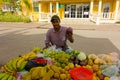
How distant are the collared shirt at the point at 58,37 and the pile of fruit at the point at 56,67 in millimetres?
713

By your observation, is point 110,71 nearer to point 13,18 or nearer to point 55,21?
point 55,21

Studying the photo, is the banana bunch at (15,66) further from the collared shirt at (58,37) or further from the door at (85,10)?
the door at (85,10)

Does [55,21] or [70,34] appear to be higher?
[55,21]

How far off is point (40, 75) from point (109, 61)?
4.80 feet

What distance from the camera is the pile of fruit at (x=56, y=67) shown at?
3020 millimetres

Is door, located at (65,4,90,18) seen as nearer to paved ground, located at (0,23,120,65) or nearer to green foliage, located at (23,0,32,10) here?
green foliage, located at (23,0,32,10)

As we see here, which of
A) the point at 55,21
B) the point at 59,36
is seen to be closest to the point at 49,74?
the point at 55,21

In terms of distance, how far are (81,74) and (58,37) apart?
1449mm

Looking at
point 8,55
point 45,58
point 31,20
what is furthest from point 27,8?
point 45,58

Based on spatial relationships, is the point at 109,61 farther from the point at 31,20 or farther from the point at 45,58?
the point at 31,20

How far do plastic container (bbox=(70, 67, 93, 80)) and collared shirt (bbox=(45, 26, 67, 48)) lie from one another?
4.25ft

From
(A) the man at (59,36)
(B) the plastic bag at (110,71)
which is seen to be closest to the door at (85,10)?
(A) the man at (59,36)

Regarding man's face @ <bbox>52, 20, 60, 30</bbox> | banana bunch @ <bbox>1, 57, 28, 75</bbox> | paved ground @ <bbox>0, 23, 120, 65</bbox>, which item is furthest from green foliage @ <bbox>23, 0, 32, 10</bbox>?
banana bunch @ <bbox>1, 57, 28, 75</bbox>

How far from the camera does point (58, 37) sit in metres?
4.40
